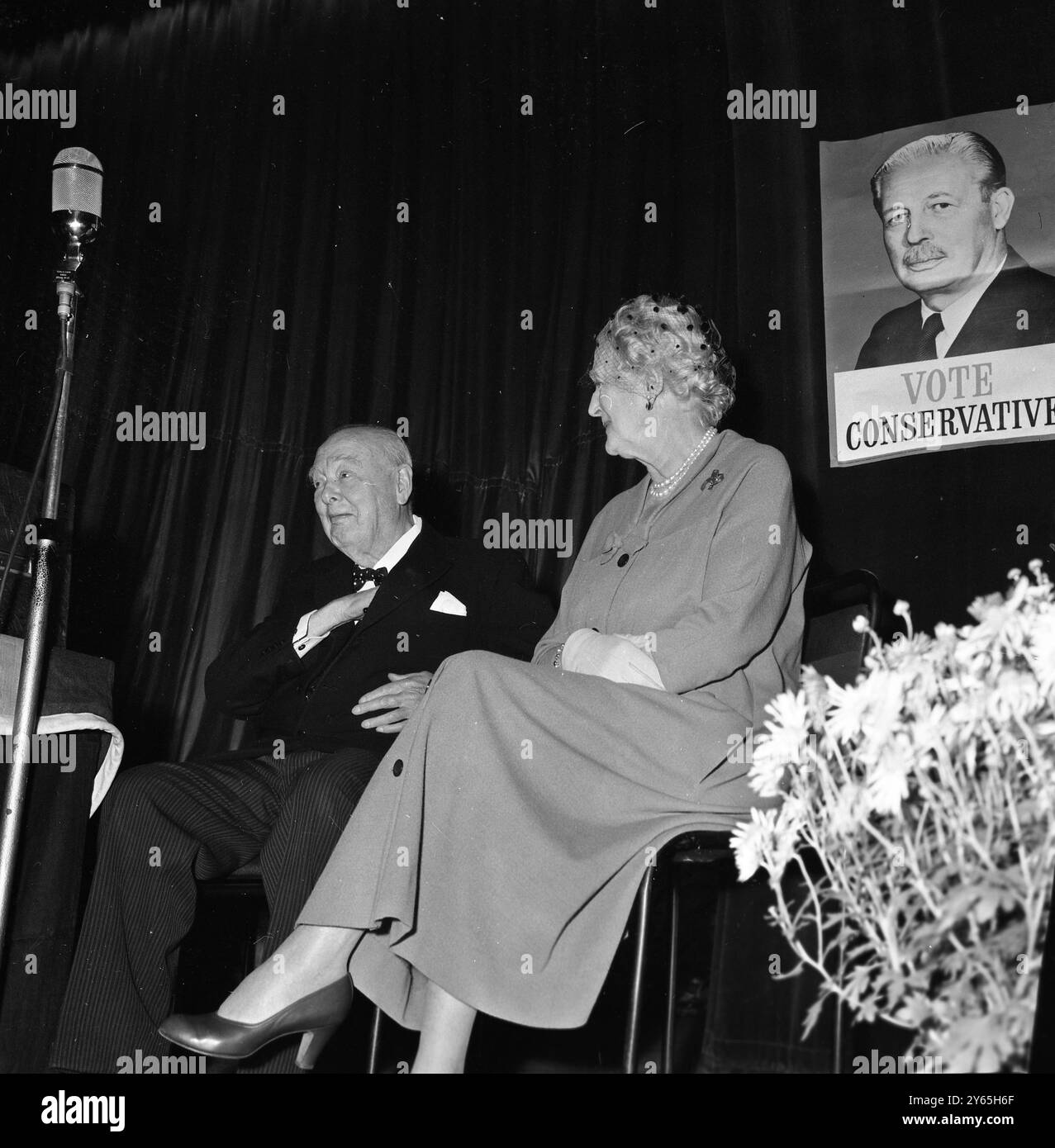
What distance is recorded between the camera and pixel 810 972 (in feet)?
7.77

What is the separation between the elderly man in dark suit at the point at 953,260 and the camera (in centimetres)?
322

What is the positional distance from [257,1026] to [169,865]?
597 mm

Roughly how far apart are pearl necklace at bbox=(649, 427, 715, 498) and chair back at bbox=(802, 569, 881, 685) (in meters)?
0.33

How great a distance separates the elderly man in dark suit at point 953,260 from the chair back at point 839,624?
0.83 meters

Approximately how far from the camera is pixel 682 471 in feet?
9.00

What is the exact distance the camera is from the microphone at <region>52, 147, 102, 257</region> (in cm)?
282

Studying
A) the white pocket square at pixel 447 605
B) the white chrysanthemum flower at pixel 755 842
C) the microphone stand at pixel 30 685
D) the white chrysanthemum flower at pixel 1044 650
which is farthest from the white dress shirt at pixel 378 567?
the white chrysanthemum flower at pixel 1044 650

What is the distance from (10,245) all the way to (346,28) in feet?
3.70

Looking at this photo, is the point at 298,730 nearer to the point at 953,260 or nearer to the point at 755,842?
the point at 755,842

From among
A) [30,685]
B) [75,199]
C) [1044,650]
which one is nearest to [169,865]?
[30,685]

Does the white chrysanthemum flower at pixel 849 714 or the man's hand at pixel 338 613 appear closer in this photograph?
the white chrysanthemum flower at pixel 849 714

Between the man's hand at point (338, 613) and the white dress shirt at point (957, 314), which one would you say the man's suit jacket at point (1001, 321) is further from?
the man's hand at point (338, 613)

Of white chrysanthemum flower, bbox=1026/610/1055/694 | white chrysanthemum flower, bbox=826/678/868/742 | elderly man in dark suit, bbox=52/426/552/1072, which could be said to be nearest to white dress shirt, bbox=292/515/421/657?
elderly man in dark suit, bbox=52/426/552/1072
